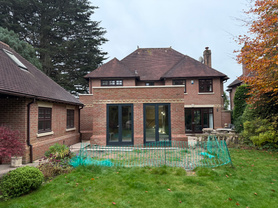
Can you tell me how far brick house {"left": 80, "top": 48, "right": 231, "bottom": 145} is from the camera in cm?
1085

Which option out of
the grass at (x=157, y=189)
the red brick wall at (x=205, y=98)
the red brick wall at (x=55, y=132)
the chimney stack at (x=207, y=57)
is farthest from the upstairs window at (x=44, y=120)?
the chimney stack at (x=207, y=57)

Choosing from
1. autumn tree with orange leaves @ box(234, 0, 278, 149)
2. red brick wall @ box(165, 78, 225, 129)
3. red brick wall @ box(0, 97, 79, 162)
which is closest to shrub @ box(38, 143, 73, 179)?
red brick wall @ box(0, 97, 79, 162)

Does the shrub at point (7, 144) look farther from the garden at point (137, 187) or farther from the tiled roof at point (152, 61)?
the tiled roof at point (152, 61)

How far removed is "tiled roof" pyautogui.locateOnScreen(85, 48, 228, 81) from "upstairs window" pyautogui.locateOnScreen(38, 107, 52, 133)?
349 inches

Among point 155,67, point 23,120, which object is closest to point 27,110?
point 23,120

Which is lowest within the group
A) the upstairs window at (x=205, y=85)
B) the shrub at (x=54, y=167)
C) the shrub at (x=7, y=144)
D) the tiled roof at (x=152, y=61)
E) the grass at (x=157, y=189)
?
the grass at (x=157, y=189)

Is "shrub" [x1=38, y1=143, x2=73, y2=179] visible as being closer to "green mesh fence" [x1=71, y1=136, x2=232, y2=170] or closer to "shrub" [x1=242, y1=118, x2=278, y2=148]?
"green mesh fence" [x1=71, y1=136, x2=232, y2=170]

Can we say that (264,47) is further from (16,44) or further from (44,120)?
(16,44)

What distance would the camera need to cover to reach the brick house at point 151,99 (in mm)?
10852

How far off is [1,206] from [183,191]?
4428mm

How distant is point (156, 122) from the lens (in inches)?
429

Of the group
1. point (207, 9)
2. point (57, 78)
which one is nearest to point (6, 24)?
point (57, 78)

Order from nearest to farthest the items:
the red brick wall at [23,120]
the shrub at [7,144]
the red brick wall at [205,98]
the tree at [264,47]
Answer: the shrub at [7,144] → the red brick wall at [23,120] → the tree at [264,47] → the red brick wall at [205,98]

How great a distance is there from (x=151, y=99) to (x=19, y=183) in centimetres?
804
